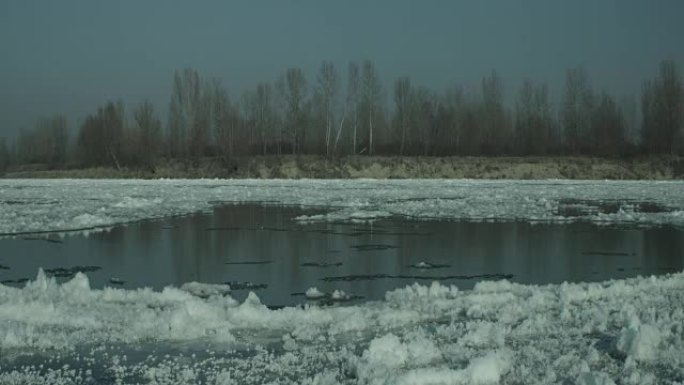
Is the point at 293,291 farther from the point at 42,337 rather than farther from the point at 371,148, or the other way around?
the point at 371,148

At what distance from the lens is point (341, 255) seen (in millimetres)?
10945

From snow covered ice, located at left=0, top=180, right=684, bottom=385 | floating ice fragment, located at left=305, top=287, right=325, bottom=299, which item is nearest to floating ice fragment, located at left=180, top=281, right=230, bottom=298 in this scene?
snow covered ice, located at left=0, top=180, right=684, bottom=385

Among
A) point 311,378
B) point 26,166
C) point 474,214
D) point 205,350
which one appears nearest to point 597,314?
point 311,378

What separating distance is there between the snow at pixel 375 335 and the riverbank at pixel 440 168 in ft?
153

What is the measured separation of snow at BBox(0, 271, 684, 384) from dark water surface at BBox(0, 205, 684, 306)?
1.06 m

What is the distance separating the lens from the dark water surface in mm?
8844

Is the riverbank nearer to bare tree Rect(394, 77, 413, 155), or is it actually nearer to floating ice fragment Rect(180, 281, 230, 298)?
bare tree Rect(394, 77, 413, 155)

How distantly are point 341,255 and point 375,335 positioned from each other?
5.12 m

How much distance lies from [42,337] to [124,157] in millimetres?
60821

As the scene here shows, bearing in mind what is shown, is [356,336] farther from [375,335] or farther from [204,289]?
[204,289]

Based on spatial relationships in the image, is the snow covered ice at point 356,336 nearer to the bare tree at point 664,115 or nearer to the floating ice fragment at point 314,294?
the floating ice fragment at point 314,294

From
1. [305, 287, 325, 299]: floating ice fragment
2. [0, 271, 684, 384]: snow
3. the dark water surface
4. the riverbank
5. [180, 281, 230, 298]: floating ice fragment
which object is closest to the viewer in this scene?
[0, 271, 684, 384]: snow

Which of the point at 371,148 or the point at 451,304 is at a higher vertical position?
the point at 371,148

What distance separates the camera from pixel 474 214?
18.6m
